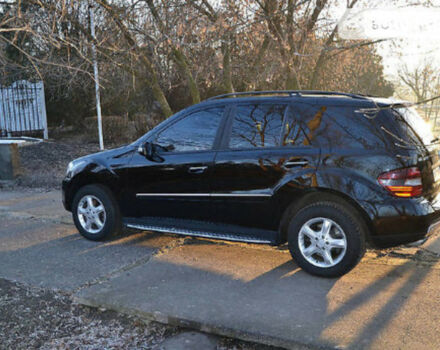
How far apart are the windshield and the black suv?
1 cm

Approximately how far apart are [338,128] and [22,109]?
15.7 m

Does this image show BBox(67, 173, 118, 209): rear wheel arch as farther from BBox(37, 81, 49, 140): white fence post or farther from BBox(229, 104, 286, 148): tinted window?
BBox(37, 81, 49, 140): white fence post

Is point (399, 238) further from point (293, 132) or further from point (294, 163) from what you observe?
point (293, 132)

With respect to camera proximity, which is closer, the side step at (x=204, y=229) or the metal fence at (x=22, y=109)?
the side step at (x=204, y=229)

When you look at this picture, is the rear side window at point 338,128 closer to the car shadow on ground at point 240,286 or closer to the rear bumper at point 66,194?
the car shadow on ground at point 240,286

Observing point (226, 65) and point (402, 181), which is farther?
point (226, 65)

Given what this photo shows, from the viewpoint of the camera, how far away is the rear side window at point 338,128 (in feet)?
13.6

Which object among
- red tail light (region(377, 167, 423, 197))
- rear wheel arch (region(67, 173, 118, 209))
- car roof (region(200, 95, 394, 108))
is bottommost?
rear wheel arch (region(67, 173, 118, 209))

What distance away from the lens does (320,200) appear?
4.31 metres

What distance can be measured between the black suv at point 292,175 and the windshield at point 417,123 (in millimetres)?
15

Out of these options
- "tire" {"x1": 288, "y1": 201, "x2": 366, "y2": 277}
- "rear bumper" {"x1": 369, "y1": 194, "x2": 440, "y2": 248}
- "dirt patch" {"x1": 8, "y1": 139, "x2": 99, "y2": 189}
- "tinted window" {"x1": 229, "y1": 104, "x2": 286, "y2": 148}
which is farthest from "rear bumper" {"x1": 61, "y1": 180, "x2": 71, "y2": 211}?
"dirt patch" {"x1": 8, "y1": 139, "x2": 99, "y2": 189}

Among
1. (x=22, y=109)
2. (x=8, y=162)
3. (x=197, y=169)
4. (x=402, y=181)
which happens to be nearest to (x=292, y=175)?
(x=402, y=181)

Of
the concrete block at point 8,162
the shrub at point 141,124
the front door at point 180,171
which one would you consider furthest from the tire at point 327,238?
the shrub at point 141,124

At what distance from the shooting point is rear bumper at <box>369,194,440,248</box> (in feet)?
13.1
